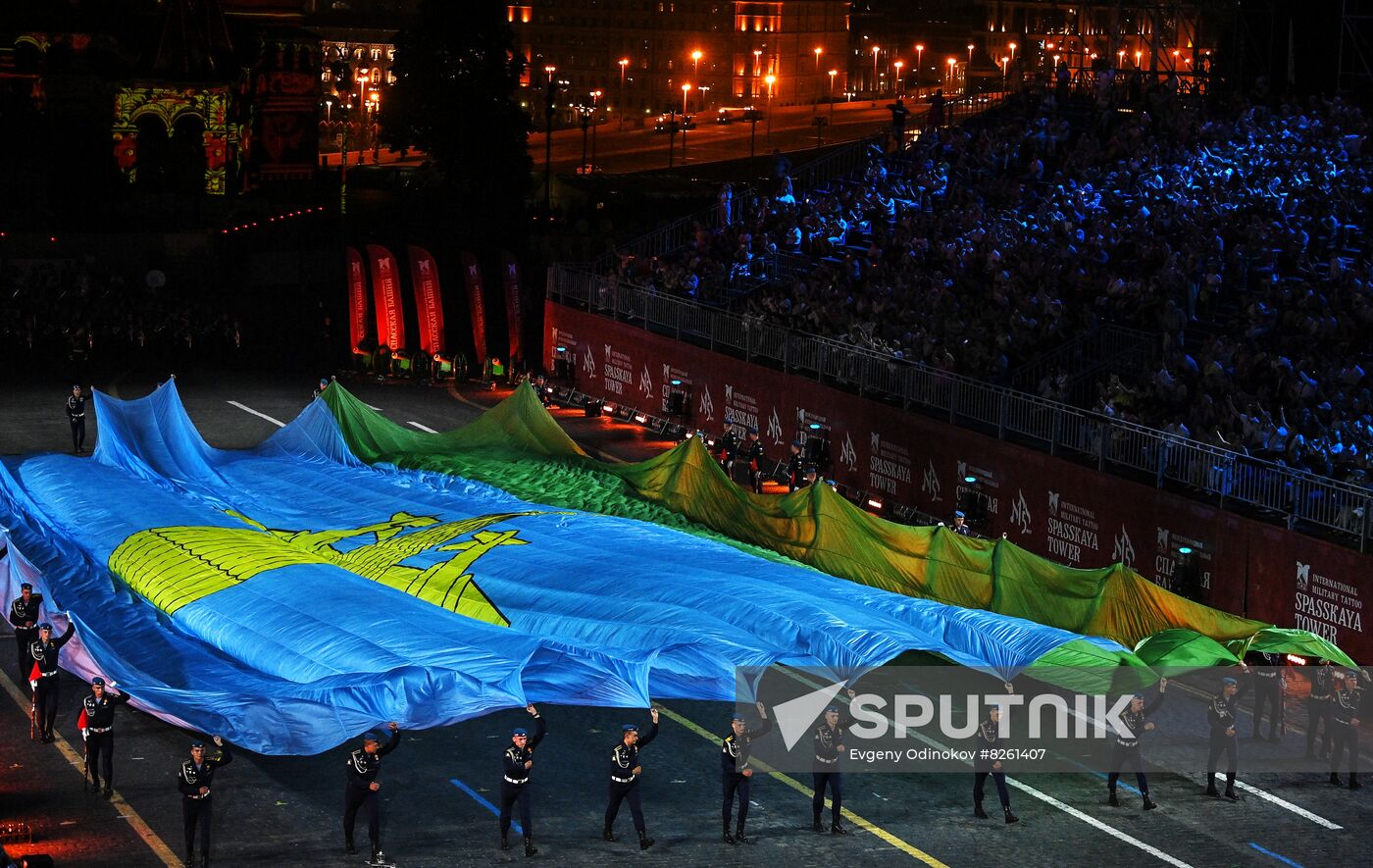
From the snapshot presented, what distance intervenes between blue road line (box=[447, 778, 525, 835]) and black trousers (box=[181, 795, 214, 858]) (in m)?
3.37

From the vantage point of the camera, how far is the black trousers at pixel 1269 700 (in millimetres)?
25984

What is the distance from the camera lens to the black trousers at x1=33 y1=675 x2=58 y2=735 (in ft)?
83.5

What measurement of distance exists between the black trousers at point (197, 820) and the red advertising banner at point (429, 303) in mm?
34000

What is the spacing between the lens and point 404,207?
7988cm

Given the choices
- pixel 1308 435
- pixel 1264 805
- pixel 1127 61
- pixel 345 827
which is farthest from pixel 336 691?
pixel 1127 61

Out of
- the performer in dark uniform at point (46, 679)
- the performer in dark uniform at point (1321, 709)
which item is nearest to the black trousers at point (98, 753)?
the performer in dark uniform at point (46, 679)

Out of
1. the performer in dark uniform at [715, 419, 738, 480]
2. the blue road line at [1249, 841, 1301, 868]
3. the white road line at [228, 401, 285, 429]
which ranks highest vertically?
the blue road line at [1249, 841, 1301, 868]

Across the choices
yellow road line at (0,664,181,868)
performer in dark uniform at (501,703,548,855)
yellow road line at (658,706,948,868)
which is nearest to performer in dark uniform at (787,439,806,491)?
yellow road line at (658,706,948,868)

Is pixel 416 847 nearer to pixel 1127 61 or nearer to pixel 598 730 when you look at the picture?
pixel 598 730

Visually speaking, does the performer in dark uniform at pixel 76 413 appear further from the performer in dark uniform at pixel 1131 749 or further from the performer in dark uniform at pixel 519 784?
the performer in dark uniform at pixel 1131 749

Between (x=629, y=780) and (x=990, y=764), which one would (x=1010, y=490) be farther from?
(x=629, y=780)

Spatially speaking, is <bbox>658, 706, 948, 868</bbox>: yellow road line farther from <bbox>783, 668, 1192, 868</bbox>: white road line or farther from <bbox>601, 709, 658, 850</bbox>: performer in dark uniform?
<bbox>601, 709, 658, 850</bbox>: performer in dark uniform

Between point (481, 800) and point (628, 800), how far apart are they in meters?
2.30

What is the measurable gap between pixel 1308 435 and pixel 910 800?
1297 centimetres
